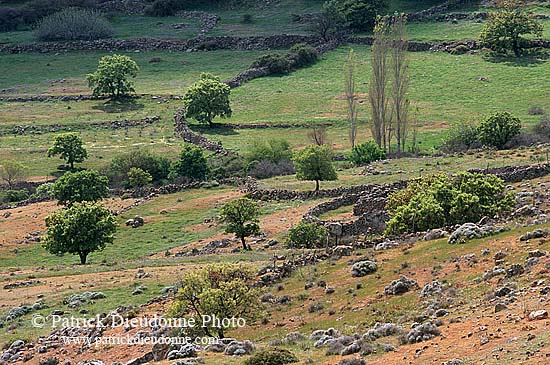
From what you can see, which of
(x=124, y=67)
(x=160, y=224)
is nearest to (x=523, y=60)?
(x=124, y=67)

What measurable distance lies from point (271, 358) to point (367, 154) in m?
61.0

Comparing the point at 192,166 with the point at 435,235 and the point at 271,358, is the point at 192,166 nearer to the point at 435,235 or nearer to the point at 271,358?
the point at 435,235

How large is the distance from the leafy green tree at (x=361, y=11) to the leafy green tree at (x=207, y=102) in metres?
40.2

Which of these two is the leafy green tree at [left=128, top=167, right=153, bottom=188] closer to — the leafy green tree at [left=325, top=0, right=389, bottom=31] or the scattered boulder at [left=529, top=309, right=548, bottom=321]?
the leafy green tree at [left=325, top=0, right=389, bottom=31]

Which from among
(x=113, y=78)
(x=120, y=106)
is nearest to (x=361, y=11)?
(x=113, y=78)

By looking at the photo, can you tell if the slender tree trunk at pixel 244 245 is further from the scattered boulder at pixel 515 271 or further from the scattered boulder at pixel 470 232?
the scattered boulder at pixel 515 271

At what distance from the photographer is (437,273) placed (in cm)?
4319

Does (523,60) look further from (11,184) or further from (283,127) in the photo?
(11,184)

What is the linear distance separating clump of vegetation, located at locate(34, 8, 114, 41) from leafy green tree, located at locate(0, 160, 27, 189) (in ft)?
223

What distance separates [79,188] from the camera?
84812mm

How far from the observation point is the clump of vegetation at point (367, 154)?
93.0m

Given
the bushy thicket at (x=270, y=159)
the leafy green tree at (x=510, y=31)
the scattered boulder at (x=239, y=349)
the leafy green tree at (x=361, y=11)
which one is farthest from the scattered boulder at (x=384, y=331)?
the leafy green tree at (x=361, y=11)

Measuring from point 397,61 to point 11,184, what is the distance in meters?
42.1

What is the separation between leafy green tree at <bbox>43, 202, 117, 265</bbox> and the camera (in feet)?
215
